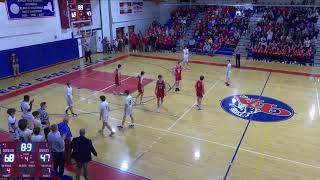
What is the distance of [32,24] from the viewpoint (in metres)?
18.2

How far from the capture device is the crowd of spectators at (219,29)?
937 inches

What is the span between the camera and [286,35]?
2272cm

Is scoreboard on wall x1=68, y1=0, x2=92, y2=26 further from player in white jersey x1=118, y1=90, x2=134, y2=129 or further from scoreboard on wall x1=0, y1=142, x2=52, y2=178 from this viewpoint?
scoreboard on wall x1=0, y1=142, x2=52, y2=178

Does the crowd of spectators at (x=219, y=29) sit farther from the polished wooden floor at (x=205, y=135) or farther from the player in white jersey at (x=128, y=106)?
the player in white jersey at (x=128, y=106)

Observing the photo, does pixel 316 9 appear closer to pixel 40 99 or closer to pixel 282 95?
pixel 282 95

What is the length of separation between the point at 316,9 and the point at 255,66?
10.3 m

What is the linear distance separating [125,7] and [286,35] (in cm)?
1327

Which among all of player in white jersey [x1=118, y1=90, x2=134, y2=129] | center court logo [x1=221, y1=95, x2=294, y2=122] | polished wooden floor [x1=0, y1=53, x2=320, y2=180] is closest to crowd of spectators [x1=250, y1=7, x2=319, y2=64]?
polished wooden floor [x1=0, y1=53, x2=320, y2=180]

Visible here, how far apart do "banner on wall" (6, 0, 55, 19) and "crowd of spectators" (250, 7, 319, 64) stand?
14.3 meters

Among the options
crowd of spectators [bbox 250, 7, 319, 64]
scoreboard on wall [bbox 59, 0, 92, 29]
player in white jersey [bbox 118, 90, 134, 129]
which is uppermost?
scoreboard on wall [bbox 59, 0, 92, 29]

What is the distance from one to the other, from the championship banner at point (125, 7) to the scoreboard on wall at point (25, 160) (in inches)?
815

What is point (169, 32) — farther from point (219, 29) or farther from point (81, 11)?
point (81, 11)

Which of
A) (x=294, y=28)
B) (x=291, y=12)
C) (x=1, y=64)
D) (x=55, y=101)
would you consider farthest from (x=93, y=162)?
(x=291, y=12)

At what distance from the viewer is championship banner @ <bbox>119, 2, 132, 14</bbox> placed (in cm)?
2533
